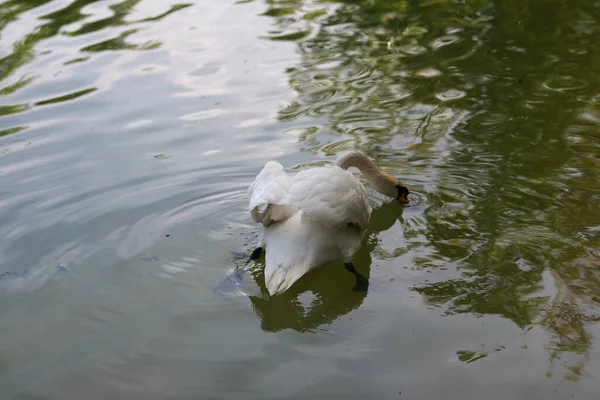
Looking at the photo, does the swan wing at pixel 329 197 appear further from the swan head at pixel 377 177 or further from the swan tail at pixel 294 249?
the swan head at pixel 377 177

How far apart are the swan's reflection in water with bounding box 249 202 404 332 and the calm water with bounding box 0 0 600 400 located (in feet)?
0.07

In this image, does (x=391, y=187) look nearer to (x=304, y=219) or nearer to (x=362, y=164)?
(x=362, y=164)

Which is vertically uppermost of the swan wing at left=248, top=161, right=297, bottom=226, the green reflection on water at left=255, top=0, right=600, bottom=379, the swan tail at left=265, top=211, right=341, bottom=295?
the swan wing at left=248, top=161, right=297, bottom=226

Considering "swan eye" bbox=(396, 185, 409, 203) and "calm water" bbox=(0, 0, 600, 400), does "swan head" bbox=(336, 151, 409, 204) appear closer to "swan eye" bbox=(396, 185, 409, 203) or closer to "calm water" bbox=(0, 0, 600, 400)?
"swan eye" bbox=(396, 185, 409, 203)

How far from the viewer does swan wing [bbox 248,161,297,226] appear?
5355 millimetres

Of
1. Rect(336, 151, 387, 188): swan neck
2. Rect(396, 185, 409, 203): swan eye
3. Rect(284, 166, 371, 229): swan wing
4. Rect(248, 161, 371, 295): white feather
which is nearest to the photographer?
Rect(248, 161, 371, 295): white feather

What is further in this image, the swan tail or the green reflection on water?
the green reflection on water

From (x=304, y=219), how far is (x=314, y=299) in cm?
57

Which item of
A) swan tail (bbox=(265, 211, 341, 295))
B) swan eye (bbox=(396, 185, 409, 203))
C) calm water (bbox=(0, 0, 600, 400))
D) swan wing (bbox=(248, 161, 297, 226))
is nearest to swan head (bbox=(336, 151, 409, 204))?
swan eye (bbox=(396, 185, 409, 203))

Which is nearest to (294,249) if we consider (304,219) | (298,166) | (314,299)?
(304,219)

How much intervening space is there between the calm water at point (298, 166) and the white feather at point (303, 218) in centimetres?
30

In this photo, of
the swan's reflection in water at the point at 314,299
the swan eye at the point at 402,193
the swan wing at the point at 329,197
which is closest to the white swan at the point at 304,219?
the swan wing at the point at 329,197

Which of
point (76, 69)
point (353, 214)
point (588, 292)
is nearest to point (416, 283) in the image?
point (353, 214)

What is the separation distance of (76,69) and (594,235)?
7.77 m
